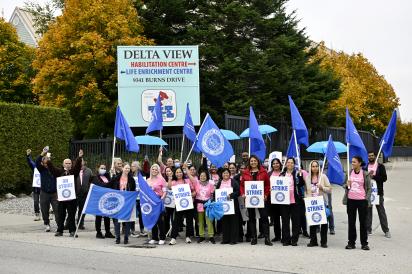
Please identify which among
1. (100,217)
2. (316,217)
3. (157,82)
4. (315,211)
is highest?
(157,82)

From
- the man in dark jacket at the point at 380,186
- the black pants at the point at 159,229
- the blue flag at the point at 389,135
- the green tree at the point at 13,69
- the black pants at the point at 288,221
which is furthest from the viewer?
the green tree at the point at 13,69

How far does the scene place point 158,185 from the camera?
1207cm

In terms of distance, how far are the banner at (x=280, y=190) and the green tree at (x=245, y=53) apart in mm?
13865

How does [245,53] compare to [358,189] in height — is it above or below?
above

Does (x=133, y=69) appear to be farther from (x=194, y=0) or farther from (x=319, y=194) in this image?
(x=319, y=194)

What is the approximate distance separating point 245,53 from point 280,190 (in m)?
16.3

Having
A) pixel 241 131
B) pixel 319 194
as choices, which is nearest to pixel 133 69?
pixel 241 131

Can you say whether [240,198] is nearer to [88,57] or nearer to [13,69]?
[88,57]

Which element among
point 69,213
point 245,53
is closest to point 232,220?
point 69,213

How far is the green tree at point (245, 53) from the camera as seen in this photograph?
26.6 meters

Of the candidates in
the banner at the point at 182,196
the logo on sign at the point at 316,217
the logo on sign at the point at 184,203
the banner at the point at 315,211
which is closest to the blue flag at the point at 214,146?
the banner at the point at 182,196

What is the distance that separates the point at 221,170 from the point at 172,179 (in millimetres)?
1251

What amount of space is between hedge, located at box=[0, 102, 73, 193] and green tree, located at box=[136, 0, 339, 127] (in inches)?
282

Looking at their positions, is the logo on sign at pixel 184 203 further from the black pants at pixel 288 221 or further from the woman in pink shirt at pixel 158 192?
the black pants at pixel 288 221
